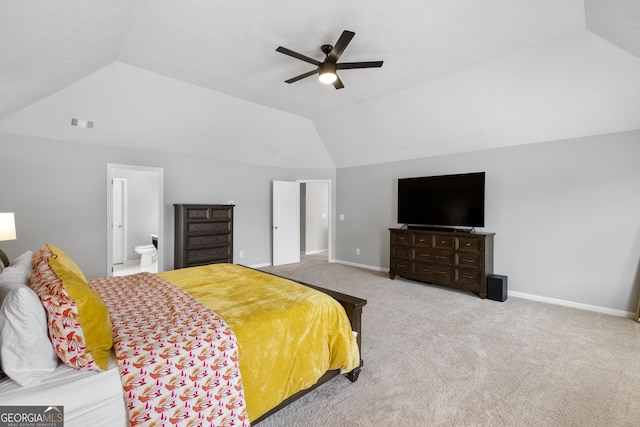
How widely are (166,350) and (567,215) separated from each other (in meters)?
4.93

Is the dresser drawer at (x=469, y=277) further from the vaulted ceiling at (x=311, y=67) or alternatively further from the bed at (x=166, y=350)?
the bed at (x=166, y=350)

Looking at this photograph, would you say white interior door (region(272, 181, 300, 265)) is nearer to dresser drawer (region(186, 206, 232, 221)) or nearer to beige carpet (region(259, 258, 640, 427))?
dresser drawer (region(186, 206, 232, 221))

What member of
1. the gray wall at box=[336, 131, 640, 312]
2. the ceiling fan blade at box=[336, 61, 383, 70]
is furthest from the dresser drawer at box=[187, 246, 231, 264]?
the gray wall at box=[336, 131, 640, 312]

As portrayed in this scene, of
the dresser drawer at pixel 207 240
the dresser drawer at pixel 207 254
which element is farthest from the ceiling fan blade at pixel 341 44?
the dresser drawer at pixel 207 254

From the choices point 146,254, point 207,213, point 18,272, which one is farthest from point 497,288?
point 146,254

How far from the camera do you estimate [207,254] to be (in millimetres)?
5188

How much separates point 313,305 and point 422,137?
4.09 meters

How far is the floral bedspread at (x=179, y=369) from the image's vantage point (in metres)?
1.36

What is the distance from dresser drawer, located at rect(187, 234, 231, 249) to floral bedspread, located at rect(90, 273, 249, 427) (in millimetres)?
3314

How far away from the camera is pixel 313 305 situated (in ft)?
6.75

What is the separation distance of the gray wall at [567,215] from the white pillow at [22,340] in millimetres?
5268

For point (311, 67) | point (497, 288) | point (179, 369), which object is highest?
point (311, 67)

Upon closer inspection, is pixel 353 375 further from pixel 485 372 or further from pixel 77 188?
pixel 77 188

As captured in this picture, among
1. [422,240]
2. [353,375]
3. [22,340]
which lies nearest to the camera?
[22,340]
